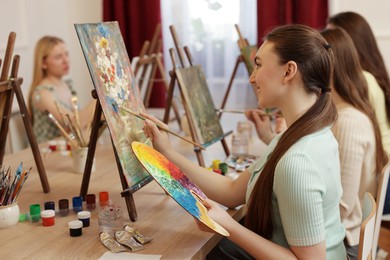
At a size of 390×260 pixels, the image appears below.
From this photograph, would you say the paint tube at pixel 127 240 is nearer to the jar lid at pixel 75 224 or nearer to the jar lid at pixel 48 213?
the jar lid at pixel 75 224

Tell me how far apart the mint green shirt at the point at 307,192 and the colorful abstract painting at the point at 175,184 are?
0.55 feet

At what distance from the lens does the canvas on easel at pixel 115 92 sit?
173cm

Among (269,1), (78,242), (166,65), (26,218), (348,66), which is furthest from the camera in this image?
(166,65)

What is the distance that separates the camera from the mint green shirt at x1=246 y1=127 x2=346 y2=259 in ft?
4.61

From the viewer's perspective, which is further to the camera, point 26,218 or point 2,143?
point 2,143

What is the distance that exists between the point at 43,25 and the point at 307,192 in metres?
3.13

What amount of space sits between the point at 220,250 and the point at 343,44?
35.0 inches

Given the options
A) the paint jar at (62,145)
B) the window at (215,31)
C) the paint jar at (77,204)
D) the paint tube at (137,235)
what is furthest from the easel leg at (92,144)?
the window at (215,31)

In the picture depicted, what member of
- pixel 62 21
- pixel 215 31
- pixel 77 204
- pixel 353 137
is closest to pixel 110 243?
pixel 77 204

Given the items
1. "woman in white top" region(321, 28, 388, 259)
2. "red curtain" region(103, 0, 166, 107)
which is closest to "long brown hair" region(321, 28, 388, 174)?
"woman in white top" region(321, 28, 388, 259)

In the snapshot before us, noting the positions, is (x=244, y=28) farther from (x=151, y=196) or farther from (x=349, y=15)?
(x=151, y=196)

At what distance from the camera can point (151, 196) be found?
1.94 metres

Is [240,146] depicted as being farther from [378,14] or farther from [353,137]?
[378,14]

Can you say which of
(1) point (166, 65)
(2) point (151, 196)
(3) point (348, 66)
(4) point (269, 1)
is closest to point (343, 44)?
(3) point (348, 66)
